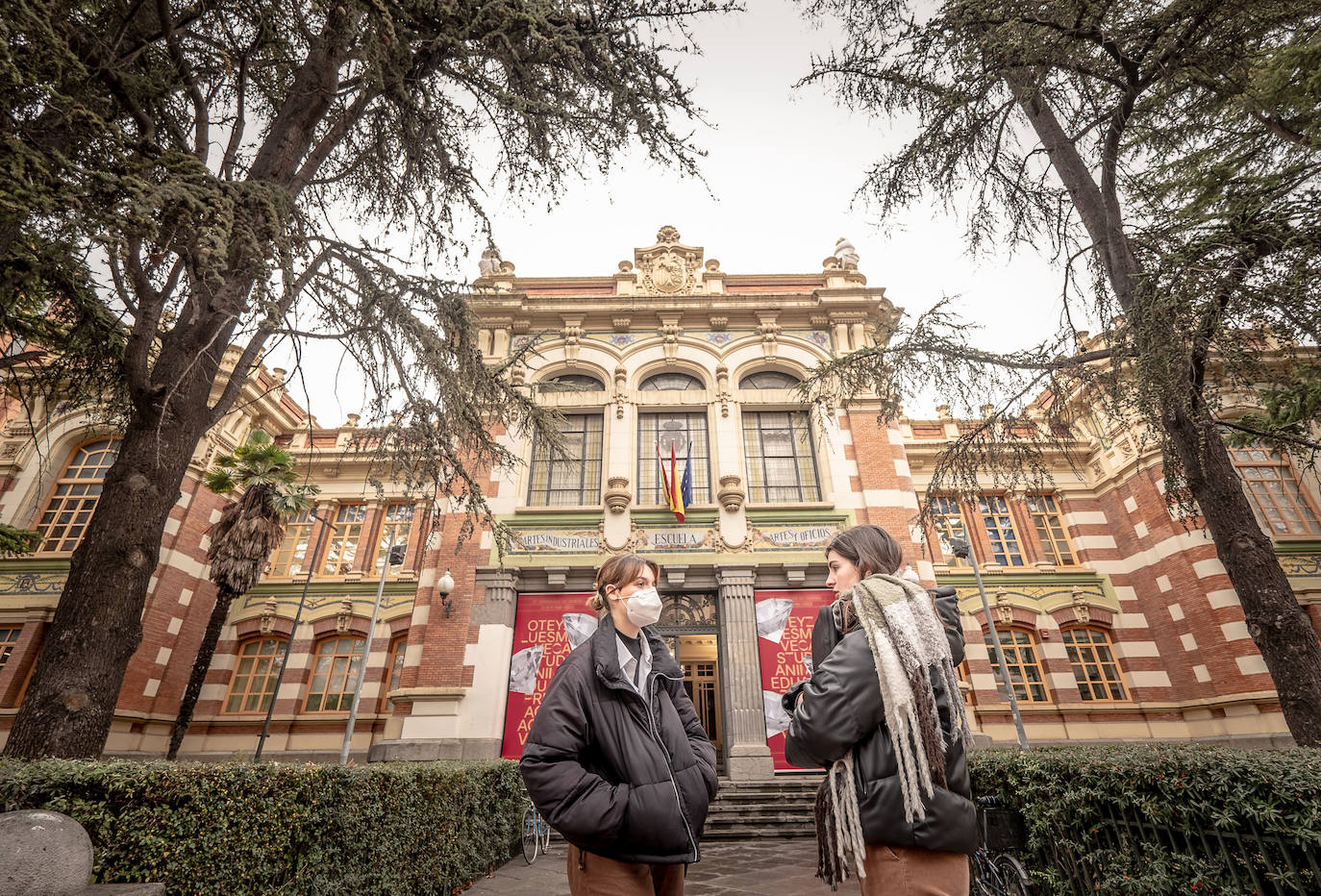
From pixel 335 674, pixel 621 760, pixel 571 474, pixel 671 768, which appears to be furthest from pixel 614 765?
pixel 335 674

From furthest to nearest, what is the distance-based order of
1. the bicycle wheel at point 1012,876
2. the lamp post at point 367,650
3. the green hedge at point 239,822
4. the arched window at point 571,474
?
the arched window at point 571,474 → the lamp post at point 367,650 → the bicycle wheel at point 1012,876 → the green hedge at point 239,822

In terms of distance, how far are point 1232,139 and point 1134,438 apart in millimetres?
9004

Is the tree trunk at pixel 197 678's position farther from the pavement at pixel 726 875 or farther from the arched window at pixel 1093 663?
the arched window at pixel 1093 663

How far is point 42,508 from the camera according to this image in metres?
15.3

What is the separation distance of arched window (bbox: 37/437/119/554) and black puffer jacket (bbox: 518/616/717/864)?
18403mm

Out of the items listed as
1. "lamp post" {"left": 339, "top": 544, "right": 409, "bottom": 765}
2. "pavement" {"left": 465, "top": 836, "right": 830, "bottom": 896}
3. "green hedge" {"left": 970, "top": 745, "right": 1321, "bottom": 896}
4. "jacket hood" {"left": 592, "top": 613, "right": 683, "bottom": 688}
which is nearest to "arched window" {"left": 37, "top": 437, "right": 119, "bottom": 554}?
"lamp post" {"left": 339, "top": 544, "right": 409, "bottom": 765}

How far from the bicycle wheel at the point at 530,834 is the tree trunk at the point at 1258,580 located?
27.6ft

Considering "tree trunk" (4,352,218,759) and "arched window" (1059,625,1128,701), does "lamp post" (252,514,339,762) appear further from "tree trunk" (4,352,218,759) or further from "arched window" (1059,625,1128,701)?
"arched window" (1059,625,1128,701)

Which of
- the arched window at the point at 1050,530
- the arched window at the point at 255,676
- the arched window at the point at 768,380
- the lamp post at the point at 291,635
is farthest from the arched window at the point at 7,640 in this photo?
the arched window at the point at 1050,530

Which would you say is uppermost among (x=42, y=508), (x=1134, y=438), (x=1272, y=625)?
(x=1134, y=438)

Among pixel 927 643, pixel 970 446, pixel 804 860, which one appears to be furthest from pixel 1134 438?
pixel 927 643

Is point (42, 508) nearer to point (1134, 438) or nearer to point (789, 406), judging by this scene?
point (789, 406)

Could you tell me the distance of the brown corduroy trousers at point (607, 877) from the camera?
6.82 feet

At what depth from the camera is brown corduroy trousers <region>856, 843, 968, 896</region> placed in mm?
1825
